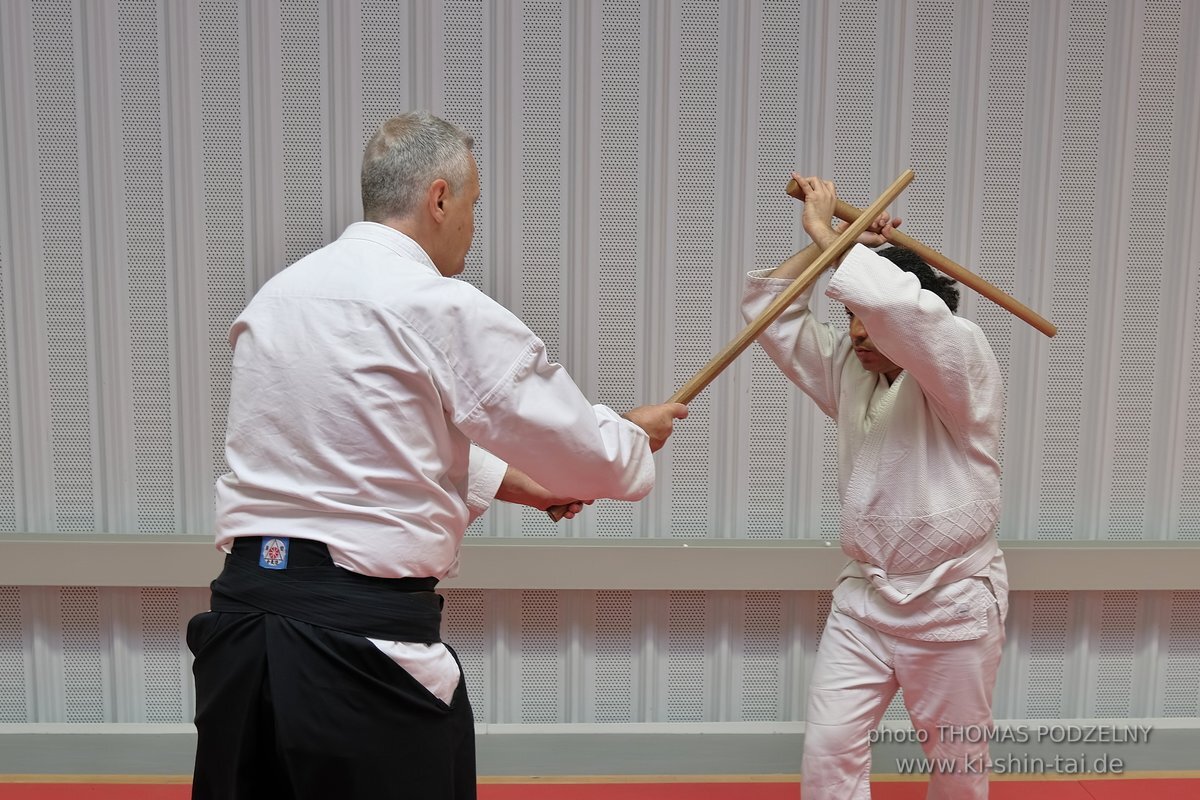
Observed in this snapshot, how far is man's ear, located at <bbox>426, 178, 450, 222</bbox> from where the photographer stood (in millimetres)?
1538

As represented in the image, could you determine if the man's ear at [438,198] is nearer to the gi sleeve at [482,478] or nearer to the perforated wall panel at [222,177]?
the gi sleeve at [482,478]

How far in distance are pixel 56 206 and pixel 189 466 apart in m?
0.80

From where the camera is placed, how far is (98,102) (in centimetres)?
273

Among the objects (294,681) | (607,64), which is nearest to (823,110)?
(607,64)

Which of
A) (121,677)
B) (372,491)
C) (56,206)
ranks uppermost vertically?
(56,206)

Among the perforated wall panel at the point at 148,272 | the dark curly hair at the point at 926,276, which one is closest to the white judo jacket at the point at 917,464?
the dark curly hair at the point at 926,276

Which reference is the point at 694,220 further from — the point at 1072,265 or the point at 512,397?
the point at 512,397

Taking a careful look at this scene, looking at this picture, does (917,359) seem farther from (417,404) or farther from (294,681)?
(294,681)

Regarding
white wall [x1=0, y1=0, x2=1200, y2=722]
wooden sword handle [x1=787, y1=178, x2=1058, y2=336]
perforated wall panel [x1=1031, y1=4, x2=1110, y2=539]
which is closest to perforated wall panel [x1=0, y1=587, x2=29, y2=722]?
white wall [x1=0, y1=0, x2=1200, y2=722]

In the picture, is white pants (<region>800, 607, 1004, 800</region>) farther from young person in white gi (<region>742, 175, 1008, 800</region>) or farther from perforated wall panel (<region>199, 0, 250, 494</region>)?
perforated wall panel (<region>199, 0, 250, 494</region>)

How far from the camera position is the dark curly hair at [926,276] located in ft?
6.74

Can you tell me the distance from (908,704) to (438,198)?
1393mm

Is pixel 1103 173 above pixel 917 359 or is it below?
above

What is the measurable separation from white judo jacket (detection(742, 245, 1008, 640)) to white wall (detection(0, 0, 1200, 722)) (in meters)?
0.79
